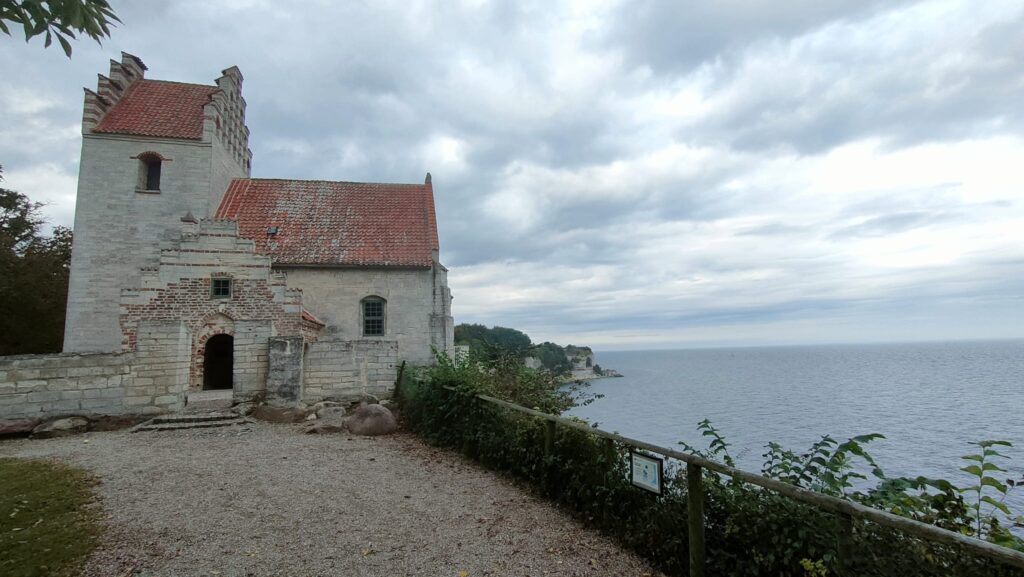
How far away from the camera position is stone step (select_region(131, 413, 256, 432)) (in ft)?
35.3

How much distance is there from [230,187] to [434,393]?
1667 centimetres

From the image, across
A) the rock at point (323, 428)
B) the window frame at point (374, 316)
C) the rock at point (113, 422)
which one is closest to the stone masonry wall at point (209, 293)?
the rock at point (113, 422)

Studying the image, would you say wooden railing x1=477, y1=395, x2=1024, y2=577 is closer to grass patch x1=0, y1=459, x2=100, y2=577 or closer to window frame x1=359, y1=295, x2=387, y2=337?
grass patch x1=0, y1=459, x2=100, y2=577

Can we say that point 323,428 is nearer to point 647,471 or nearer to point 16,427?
point 16,427

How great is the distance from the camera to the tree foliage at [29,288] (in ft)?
67.0

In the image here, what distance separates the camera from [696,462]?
4.38 metres

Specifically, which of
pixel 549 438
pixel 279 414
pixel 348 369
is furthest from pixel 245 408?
pixel 549 438

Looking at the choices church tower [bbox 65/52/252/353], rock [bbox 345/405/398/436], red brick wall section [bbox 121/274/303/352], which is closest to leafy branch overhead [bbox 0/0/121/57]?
rock [bbox 345/405/398/436]

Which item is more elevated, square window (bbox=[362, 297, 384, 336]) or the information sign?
square window (bbox=[362, 297, 384, 336])

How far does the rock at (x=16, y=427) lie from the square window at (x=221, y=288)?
192 inches

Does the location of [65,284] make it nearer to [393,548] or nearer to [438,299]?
[438,299]

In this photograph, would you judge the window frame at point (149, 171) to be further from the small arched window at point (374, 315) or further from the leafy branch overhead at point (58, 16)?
the leafy branch overhead at point (58, 16)

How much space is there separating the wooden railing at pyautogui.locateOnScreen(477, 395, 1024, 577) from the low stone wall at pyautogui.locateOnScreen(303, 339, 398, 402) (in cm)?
928

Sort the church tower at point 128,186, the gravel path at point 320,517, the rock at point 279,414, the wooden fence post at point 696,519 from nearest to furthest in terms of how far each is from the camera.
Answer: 1. the wooden fence post at point 696,519
2. the gravel path at point 320,517
3. the rock at point 279,414
4. the church tower at point 128,186
